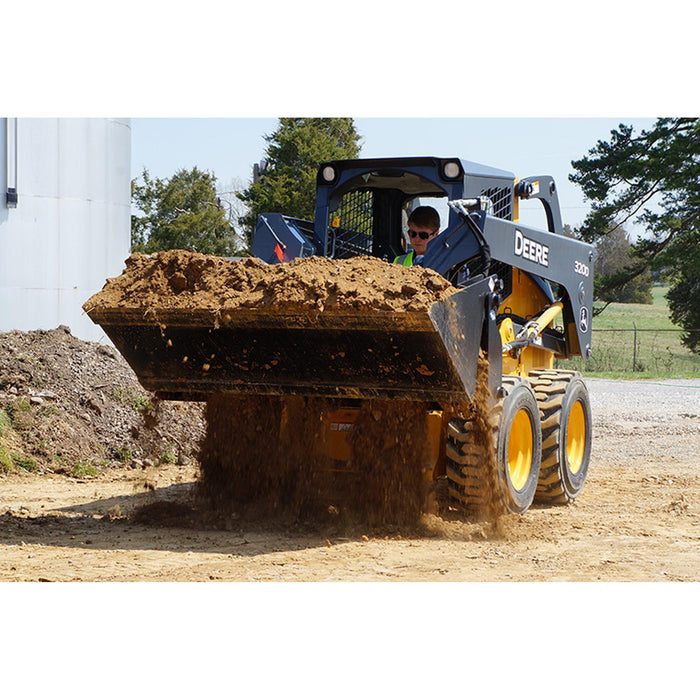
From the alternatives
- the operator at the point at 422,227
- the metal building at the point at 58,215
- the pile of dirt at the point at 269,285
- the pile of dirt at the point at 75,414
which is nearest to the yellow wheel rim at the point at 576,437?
the operator at the point at 422,227

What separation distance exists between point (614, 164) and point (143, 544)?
70.4ft

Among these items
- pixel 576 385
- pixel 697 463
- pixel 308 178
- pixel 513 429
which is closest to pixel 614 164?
pixel 308 178

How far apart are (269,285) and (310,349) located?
50 centimetres

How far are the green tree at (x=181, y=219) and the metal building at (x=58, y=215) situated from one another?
21.6m

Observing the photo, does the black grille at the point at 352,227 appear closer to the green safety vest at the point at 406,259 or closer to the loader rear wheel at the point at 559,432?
the green safety vest at the point at 406,259

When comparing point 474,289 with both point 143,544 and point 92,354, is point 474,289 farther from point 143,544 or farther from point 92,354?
point 92,354

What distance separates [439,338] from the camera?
5746mm

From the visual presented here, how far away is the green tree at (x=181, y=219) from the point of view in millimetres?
36562

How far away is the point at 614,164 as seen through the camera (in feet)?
82.4

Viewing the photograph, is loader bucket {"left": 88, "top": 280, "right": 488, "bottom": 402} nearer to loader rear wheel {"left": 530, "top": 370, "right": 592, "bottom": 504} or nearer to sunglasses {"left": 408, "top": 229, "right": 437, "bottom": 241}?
sunglasses {"left": 408, "top": 229, "right": 437, "bottom": 241}

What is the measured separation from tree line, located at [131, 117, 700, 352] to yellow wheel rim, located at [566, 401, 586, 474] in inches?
607

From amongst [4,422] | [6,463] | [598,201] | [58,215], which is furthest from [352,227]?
[598,201]

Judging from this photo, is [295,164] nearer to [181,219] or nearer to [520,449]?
[181,219]

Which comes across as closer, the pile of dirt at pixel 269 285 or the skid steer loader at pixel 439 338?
the pile of dirt at pixel 269 285
